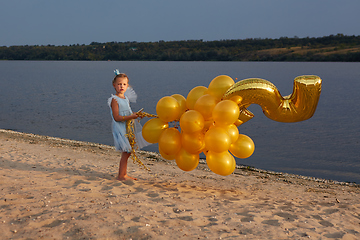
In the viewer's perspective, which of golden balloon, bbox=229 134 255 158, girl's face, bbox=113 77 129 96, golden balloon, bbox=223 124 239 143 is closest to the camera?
golden balloon, bbox=223 124 239 143

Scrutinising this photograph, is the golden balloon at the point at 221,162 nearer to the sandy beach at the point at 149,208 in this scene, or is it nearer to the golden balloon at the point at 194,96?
the sandy beach at the point at 149,208

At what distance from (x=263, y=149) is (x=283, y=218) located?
7992 mm

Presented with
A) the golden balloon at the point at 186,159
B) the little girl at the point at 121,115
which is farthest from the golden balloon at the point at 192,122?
the little girl at the point at 121,115

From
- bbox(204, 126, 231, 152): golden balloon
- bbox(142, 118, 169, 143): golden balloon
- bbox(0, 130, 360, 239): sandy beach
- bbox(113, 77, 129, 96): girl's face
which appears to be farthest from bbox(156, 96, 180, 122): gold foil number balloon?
bbox(0, 130, 360, 239): sandy beach

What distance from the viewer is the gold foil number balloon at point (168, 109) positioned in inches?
211

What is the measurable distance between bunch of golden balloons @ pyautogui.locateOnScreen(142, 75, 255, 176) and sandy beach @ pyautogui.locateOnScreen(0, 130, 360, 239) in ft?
2.34

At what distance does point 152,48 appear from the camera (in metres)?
105

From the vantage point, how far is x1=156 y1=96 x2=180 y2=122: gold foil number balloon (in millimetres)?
5348

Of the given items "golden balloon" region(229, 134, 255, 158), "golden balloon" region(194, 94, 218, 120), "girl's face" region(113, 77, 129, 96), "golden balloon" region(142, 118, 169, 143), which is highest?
"girl's face" region(113, 77, 129, 96)

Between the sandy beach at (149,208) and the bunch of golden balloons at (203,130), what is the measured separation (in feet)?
2.34

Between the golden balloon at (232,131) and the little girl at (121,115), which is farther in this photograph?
the little girl at (121,115)

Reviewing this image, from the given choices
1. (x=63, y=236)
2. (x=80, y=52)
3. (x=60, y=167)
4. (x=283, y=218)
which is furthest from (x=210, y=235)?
(x=80, y=52)

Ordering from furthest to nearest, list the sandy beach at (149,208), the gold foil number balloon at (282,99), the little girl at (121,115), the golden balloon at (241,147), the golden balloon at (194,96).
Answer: the little girl at (121,115) → the golden balloon at (194,96) → the golden balloon at (241,147) → the gold foil number balloon at (282,99) → the sandy beach at (149,208)

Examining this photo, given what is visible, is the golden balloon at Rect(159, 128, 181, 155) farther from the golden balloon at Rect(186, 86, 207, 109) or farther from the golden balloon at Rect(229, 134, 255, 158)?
the golden balloon at Rect(229, 134, 255, 158)
